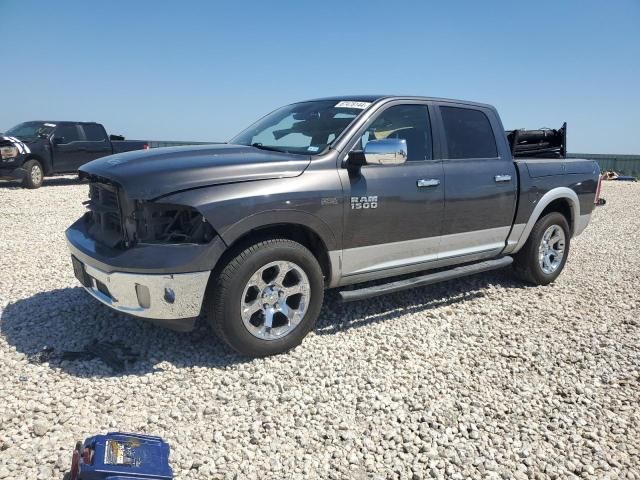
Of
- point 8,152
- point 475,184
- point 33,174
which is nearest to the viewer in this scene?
point 475,184

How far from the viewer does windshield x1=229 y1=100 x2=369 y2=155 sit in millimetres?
3953

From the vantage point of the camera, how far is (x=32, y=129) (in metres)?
13.4

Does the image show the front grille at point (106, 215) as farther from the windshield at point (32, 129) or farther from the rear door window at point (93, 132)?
the rear door window at point (93, 132)

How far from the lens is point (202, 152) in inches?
146

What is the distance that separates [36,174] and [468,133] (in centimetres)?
1201

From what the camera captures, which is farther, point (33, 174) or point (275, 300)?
point (33, 174)

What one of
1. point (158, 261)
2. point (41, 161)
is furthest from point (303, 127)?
point (41, 161)

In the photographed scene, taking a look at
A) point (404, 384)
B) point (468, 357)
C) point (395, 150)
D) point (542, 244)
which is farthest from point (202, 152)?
point (542, 244)

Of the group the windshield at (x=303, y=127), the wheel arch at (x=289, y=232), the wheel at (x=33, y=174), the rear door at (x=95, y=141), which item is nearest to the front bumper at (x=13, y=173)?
the wheel at (x=33, y=174)

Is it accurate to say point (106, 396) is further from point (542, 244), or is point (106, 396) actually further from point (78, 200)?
point (78, 200)

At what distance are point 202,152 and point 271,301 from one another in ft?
4.06

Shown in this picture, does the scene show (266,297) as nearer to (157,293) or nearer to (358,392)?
(157,293)

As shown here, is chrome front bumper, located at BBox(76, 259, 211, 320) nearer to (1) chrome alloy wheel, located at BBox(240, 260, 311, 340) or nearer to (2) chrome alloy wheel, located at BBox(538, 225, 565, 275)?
(1) chrome alloy wheel, located at BBox(240, 260, 311, 340)

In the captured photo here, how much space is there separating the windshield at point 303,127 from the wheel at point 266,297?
0.89 meters
